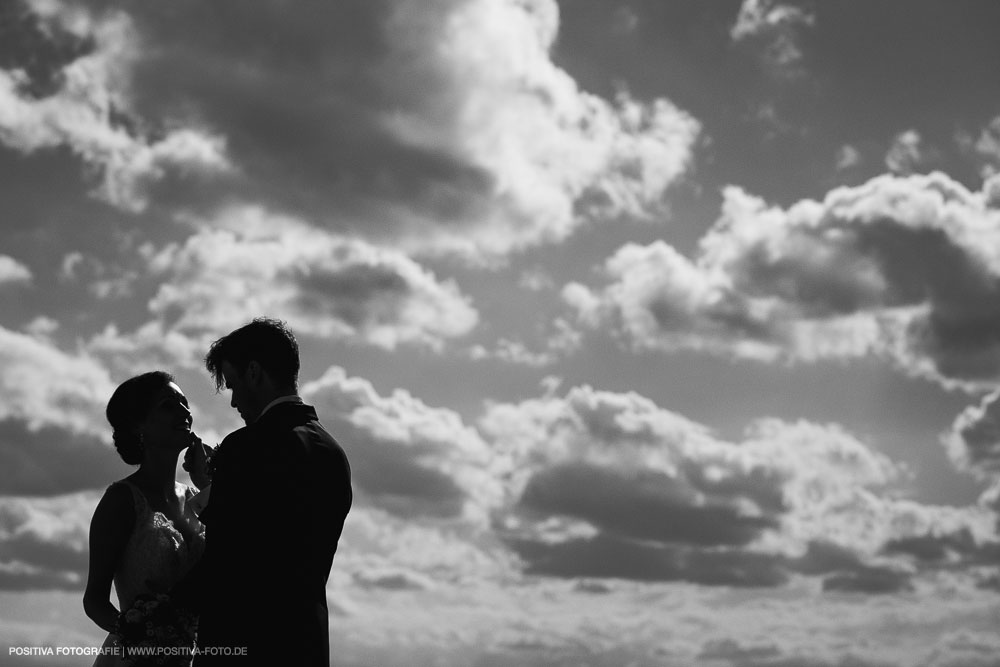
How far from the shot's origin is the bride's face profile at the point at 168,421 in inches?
429

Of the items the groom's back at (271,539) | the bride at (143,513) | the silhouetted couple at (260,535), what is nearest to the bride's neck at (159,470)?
the bride at (143,513)

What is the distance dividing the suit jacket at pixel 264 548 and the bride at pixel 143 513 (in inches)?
105

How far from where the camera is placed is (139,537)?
10.8 metres

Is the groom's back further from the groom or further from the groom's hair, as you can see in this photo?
the groom's hair

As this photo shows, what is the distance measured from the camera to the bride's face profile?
10.9m

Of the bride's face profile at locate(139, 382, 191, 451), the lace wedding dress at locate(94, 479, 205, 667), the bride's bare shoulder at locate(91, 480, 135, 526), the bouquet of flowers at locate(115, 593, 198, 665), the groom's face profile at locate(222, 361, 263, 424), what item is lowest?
the bouquet of flowers at locate(115, 593, 198, 665)

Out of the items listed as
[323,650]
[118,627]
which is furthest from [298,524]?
[118,627]

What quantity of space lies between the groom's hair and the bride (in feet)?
8.31

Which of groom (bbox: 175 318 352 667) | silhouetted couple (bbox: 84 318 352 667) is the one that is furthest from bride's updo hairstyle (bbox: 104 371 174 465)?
groom (bbox: 175 318 352 667)

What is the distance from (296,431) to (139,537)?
359cm

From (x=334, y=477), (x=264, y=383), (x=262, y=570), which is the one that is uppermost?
(x=264, y=383)

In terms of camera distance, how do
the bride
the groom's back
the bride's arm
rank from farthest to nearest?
the bride < the bride's arm < the groom's back

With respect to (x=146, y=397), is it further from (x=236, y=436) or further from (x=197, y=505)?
(x=236, y=436)

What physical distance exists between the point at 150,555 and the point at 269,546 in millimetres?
3414
